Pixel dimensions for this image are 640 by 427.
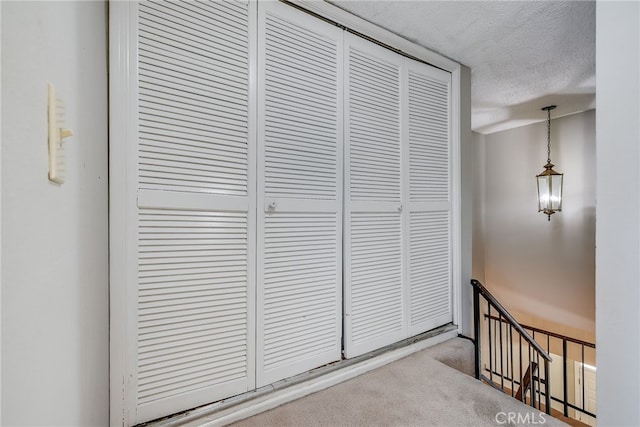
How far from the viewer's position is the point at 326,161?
1833mm

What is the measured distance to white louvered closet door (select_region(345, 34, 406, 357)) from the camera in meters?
1.94

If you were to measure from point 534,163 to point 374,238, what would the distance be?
3347 millimetres

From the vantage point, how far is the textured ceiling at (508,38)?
185 centimetres

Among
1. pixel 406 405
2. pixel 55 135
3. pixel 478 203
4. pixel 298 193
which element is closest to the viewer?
pixel 55 135

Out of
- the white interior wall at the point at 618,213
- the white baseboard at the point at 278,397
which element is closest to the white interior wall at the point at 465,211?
the white baseboard at the point at 278,397

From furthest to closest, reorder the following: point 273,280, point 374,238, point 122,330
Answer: point 374,238 < point 273,280 < point 122,330

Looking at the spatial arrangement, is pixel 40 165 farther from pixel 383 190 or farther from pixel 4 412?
pixel 383 190

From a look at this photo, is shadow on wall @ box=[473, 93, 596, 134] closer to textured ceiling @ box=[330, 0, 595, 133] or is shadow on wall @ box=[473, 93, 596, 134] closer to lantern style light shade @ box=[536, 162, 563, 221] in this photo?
textured ceiling @ box=[330, 0, 595, 133]

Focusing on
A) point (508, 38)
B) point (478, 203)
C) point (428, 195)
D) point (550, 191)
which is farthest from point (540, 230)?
point (508, 38)

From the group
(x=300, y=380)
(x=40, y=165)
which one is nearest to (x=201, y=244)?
(x=40, y=165)

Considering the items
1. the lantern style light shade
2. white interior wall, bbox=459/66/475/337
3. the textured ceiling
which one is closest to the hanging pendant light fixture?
the lantern style light shade

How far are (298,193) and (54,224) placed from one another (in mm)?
1113

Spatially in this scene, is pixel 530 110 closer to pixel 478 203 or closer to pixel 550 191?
pixel 550 191

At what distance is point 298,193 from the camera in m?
1.74
